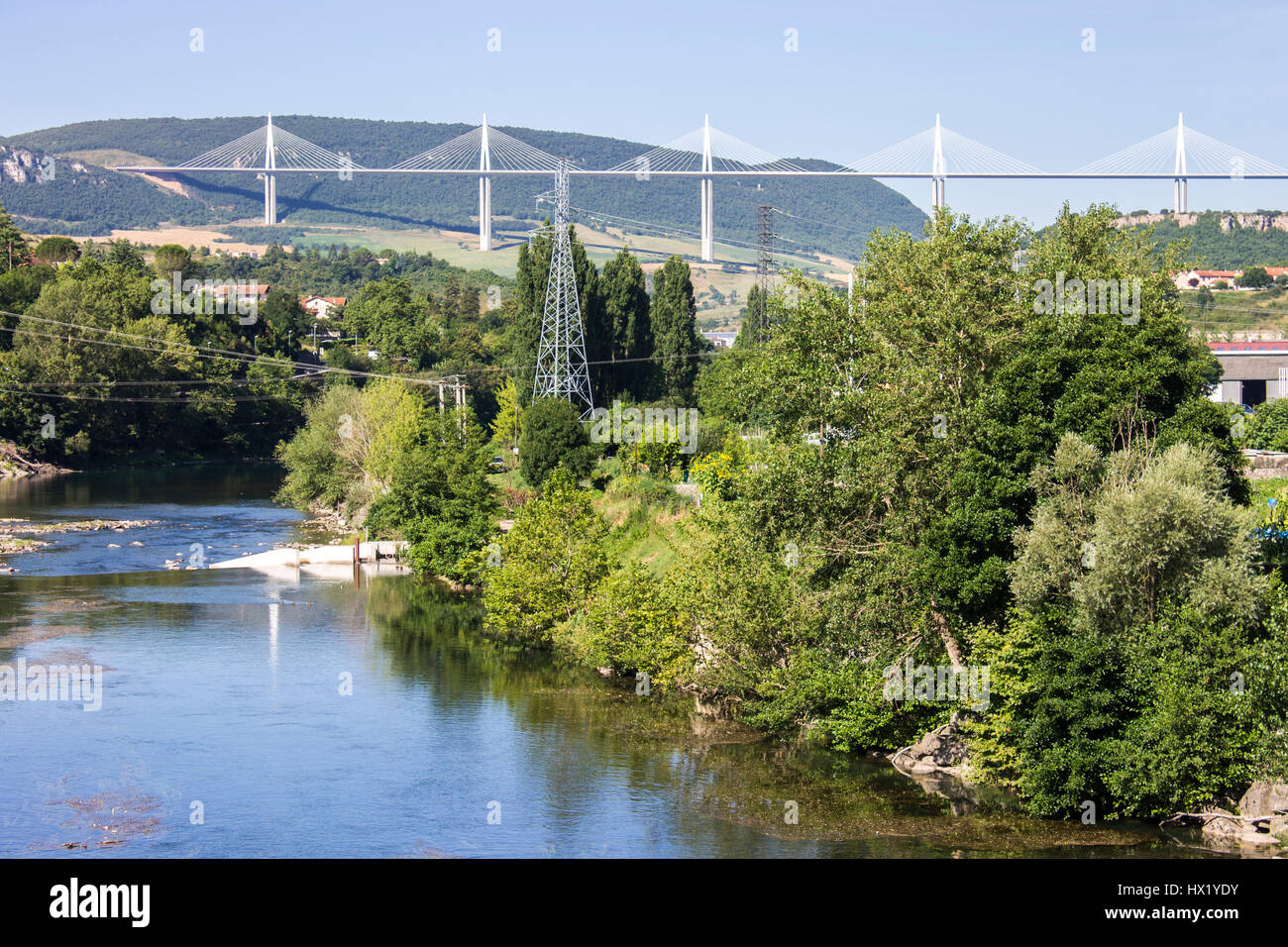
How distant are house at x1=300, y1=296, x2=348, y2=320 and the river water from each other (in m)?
89.6

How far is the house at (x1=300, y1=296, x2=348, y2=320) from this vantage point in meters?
125

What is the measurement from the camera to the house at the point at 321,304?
411 feet

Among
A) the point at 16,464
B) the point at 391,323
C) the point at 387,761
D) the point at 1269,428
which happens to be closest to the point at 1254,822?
the point at 387,761

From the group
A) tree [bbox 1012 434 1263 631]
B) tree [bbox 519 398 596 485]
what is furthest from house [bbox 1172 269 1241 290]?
tree [bbox 1012 434 1263 631]

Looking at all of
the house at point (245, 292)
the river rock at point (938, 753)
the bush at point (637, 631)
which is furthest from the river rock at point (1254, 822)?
the house at point (245, 292)

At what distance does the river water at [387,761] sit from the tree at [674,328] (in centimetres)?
3429

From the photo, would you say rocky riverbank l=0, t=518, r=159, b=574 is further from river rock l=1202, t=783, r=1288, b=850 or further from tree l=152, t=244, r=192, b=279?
tree l=152, t=244, r=192, b=279

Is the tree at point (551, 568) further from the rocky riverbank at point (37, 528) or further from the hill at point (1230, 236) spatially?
the hill at point (1230, 236)

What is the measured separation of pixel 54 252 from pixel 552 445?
68.6 meters
